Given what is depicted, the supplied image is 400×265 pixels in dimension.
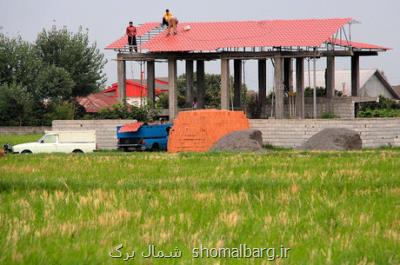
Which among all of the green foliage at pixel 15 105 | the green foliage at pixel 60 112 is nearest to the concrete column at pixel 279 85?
the green foliage at pixel 60 112

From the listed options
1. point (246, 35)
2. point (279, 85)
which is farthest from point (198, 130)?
point (246, 35)

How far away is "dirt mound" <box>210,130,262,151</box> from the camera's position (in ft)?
111

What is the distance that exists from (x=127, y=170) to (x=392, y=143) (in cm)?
2132

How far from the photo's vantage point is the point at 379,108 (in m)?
60.2

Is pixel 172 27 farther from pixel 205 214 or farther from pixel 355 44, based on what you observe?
pixel 205 214

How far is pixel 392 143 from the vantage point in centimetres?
4016

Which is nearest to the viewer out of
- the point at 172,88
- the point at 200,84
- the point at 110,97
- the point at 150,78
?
the point at 172,88

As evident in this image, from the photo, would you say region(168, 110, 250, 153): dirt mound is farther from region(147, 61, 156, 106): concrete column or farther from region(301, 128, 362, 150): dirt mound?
region(147, 61, 156, 106): concrete column

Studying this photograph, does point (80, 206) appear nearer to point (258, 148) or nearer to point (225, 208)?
point (225, 208)

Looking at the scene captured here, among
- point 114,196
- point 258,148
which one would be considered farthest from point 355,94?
point 114,196

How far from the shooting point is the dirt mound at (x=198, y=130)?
39250 mm

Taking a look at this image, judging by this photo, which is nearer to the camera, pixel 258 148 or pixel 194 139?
pixel 258 148

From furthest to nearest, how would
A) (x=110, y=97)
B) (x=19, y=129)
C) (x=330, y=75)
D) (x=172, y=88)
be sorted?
(x=110, y=97)
(x=19, y=129)
(x=330, y=75)
(x=172, y=88)

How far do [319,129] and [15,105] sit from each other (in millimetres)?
34130
